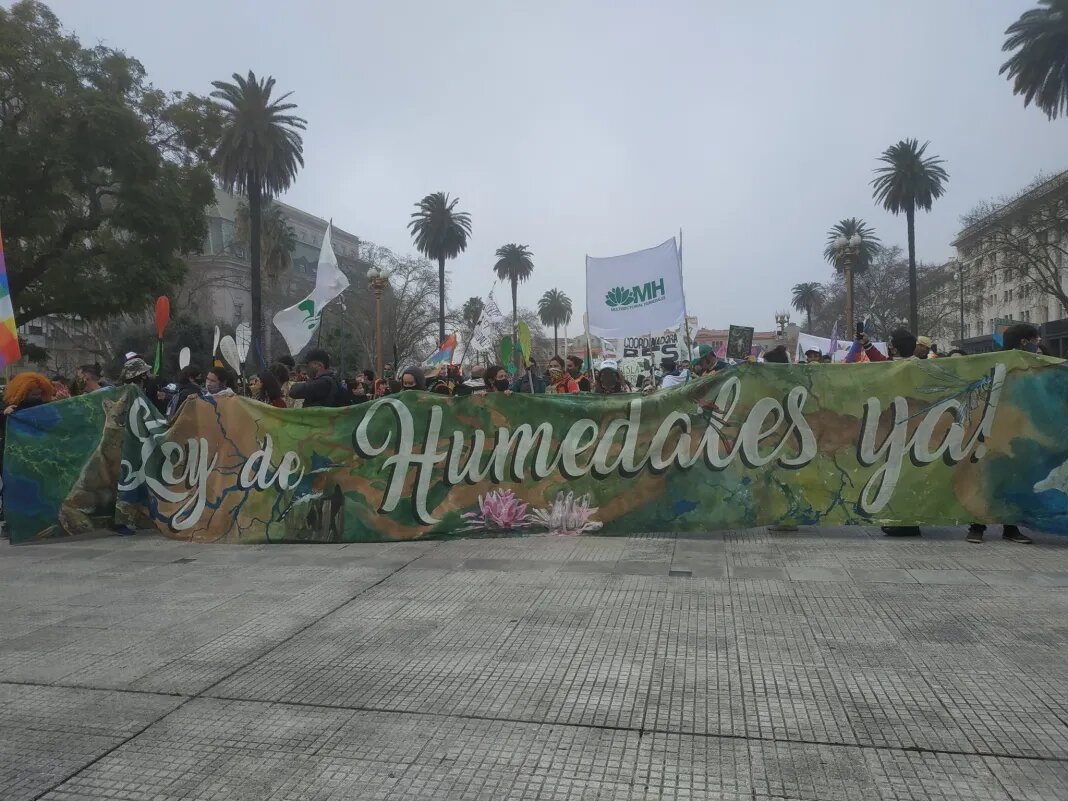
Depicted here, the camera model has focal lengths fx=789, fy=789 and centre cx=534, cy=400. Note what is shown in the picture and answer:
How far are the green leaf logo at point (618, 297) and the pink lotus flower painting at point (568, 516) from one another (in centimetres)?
484

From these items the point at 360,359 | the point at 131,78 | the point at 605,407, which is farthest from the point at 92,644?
the point at 360,359

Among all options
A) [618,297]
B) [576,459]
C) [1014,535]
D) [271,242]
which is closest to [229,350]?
[618,297]

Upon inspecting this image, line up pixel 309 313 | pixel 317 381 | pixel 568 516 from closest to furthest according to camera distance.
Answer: pixel 568 516 < pixel 317 381 < pixel 309 313

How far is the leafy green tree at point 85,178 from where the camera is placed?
74.4 ft

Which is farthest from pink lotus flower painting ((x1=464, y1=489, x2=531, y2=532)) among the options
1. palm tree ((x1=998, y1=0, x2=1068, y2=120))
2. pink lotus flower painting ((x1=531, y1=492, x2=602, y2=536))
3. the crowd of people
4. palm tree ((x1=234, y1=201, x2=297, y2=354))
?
palm tree ((x1=234, y1=201, x2=297, y2=354))

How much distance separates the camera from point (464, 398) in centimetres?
731

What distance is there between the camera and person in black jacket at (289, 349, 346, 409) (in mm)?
8070

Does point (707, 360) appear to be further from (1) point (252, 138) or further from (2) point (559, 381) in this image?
(1) point (252, 138)

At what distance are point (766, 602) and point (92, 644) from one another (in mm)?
3994

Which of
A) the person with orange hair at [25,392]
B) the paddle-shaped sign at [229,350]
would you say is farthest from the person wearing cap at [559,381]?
the person with orange hair at [25,392]

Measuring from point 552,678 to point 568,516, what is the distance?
339 cm

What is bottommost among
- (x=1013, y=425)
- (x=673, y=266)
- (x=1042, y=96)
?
(x=1013, y=425)

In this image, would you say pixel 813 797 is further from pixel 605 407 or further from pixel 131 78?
pixel 131 78

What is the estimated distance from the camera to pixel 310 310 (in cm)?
1256
